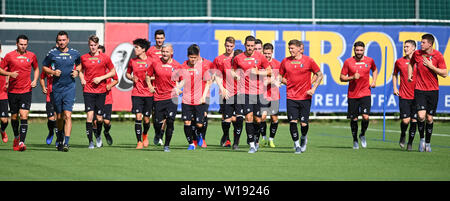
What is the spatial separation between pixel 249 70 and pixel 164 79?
168cm

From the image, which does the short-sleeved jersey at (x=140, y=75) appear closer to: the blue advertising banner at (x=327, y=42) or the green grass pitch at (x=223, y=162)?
the green grass pitch at (x=223, y=162)

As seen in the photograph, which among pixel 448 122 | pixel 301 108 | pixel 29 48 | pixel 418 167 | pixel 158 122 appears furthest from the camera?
pixel 448 122

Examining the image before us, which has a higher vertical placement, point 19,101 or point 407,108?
point 19,101

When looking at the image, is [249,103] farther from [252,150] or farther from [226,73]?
[226,73]

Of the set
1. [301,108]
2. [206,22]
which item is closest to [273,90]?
[301,108]

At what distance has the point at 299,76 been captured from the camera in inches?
554

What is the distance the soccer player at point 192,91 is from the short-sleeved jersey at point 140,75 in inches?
44.7

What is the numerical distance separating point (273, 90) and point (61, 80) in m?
4.37

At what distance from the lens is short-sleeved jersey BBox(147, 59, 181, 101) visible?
1464 centimetres

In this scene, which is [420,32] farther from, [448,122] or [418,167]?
[418,167]

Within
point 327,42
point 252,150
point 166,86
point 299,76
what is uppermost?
point 327,42

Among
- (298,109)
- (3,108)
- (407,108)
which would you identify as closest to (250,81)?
(298,109)

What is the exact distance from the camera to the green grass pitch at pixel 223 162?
1036 centimetres

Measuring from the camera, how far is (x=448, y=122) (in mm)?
25062
